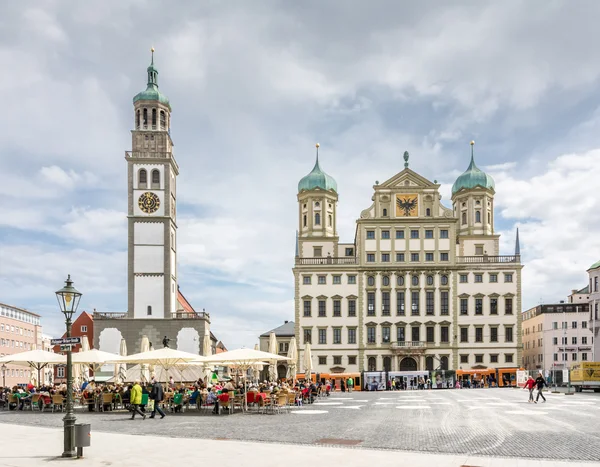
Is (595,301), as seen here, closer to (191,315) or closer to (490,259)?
(490,259)

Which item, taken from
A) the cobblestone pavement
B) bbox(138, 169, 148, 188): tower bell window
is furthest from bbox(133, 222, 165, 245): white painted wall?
the cobblestone pavement

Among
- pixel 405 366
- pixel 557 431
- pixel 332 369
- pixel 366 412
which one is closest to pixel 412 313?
pixel 405 366

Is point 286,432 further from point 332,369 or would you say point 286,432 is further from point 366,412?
point 332,369

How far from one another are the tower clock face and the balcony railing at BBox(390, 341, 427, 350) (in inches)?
1151

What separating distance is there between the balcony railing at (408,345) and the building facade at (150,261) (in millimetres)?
20963

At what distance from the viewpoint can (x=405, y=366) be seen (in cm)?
7719

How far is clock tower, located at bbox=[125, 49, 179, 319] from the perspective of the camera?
65.7 meters

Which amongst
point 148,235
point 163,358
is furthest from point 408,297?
point 163,358

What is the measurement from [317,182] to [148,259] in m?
28.2

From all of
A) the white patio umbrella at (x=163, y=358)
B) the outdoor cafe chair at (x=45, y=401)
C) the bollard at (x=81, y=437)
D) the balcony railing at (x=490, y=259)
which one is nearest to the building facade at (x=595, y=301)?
the balcony railing at (x=490, y=259)

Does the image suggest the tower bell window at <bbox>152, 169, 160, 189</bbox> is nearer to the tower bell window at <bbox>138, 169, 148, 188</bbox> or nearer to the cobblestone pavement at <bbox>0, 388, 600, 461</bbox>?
the tower bell window at <bbox>138, 169, 148, 188</bbox>

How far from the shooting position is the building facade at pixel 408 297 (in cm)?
7719

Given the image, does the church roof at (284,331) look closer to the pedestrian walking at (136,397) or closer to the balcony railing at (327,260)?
the balcony railing at (327,260)

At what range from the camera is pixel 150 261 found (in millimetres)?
65875
